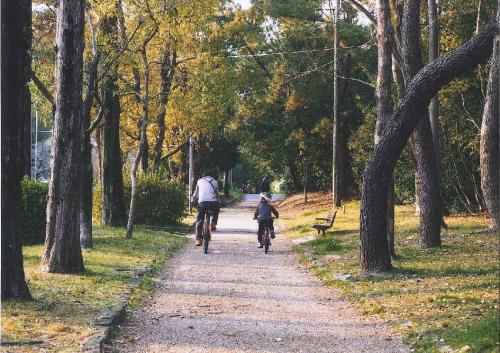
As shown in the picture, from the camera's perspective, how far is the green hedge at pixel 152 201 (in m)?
26.4

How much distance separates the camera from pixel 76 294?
10117mm

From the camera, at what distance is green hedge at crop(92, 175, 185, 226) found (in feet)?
86.7

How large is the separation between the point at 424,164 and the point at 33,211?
9.40 m

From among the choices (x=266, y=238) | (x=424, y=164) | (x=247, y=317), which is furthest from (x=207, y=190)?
(x=247, y=317)

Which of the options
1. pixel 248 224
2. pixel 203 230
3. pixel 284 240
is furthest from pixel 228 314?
pixel 248 224

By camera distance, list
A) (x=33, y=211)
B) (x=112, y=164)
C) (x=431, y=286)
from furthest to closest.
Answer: (x=112, y=164) < (x=33, y=211) < (x=431, y=286)

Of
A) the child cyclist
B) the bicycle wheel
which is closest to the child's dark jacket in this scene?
the child cyclist

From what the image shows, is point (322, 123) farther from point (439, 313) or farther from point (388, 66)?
point (439, 313)

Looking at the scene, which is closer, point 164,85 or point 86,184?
point 86,184

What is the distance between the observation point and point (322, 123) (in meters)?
41.1

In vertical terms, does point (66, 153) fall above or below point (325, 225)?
above

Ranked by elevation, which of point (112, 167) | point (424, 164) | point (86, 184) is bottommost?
point (86, 184)

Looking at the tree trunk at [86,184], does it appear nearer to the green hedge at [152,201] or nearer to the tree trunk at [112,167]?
the tree trunk at [112,167]

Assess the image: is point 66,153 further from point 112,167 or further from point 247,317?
point 112,167
